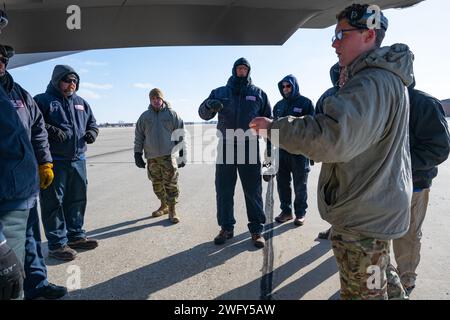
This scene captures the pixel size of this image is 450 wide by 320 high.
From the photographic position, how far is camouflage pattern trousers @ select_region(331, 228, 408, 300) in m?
1.69

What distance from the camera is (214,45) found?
7.75 ft

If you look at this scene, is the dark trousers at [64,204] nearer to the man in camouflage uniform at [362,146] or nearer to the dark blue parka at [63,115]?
the dark blue parka at [63,115]

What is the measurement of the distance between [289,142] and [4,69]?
2.18m

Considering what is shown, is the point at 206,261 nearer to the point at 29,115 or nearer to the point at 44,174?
the point at 44,174

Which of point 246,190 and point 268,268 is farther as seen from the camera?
point 246,190

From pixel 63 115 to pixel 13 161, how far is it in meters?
1.76

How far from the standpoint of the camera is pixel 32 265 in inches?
104

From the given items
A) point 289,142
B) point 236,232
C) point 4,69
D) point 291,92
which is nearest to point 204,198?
point 236,232

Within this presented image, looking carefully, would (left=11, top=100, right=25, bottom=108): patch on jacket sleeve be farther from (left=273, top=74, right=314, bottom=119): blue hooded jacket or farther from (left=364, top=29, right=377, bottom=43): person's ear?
(left=273, top=74, right=314, bottom=119): blue hooded jacket

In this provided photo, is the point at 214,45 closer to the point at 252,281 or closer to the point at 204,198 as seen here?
the point at 252,281

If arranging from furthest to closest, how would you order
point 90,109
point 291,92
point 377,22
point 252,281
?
point 291,92 < point 90,109 < point 252,281 < point 377,22

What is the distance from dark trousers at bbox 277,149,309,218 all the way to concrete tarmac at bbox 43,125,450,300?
28 centimetres

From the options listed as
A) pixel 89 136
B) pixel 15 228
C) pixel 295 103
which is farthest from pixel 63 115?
pixel 295 103

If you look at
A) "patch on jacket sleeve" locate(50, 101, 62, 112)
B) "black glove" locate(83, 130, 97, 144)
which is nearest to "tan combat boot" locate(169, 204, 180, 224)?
"black glove" locate(83, 130, 97, 144)
